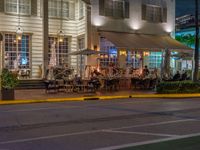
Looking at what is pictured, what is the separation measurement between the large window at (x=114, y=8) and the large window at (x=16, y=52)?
5.77 metres

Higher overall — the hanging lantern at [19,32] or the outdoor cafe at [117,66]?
the hanging lantern at [19,32]

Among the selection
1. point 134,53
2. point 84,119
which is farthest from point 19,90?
point 84,119

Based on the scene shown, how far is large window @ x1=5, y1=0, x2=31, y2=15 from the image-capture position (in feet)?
89.1

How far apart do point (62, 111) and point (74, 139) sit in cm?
563

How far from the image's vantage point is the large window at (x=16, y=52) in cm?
2716

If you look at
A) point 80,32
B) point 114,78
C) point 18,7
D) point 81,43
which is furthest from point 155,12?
point 18,7

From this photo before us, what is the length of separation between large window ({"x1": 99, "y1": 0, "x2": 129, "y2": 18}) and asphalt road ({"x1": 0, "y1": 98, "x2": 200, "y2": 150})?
14.3m

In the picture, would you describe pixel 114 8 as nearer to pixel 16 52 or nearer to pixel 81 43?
pixel 81 43

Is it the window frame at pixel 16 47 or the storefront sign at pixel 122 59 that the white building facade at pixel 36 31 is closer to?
the window frame at pixel 16 47

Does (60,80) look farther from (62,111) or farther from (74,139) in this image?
(74,139)

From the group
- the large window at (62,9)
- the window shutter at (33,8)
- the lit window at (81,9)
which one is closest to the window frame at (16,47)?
the window shutter at (33,8)

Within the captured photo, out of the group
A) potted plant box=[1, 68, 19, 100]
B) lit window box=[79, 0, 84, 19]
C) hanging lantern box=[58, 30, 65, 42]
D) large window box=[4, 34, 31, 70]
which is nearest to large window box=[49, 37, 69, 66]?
hanging lantern box=[58, 30, 65, 42]

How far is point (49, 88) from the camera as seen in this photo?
21812 mm

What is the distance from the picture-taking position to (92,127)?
413 inches
